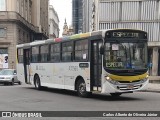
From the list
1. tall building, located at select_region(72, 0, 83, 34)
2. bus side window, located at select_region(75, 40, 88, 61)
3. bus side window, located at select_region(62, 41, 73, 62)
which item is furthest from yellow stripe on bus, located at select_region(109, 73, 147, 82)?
tall building, located at select_region(72, 0, 83, 34)

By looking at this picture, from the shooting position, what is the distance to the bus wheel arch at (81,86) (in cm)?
1861

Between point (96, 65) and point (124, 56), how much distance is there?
1328 mm

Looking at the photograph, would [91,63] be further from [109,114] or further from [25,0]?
[25,0]

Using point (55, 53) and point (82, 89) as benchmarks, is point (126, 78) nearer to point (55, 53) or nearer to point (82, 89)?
point (82, 89)

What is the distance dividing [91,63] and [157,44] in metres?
33.4

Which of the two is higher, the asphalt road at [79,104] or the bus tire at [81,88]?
the bus tire at [81,88]

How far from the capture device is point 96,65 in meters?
17.7

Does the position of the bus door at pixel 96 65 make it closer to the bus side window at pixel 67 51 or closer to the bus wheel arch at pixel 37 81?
the bus side window at pixel 67 51

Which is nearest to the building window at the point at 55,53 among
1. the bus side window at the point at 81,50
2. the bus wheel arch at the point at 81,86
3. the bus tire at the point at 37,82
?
the bus side window at the point at 81,50

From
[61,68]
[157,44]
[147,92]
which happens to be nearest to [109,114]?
[61,68]

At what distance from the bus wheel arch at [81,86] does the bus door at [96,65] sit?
791mm

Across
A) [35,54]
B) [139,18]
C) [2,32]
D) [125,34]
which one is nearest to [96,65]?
[125,34]

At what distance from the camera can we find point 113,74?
17000 mm

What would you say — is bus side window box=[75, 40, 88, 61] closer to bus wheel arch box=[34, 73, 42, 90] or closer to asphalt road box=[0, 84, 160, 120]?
asphalt road box=[0, 84, 160, 120]
